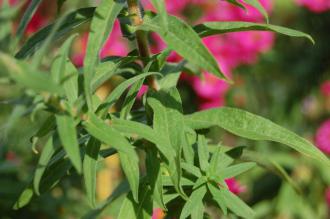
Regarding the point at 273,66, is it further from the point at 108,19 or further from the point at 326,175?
the point at 108,19

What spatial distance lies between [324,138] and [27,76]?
145cm

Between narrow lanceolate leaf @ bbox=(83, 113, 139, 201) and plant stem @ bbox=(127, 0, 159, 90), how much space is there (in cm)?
12

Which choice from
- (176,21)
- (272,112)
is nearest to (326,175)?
(272,112)

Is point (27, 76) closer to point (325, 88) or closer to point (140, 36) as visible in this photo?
point (140, 36)

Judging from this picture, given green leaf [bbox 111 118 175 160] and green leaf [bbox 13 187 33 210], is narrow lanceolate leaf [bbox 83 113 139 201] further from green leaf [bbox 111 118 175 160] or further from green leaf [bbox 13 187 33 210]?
green leaf [bbox 13 187 33 210]

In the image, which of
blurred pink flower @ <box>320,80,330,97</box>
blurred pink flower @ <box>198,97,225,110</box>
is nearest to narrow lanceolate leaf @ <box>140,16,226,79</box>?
blurred pink flower @ <box>198,97,225,110</box>

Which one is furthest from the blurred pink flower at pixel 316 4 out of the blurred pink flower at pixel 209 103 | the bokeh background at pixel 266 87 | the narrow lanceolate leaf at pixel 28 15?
the narrow lanceolate leaf at pixel 28 15

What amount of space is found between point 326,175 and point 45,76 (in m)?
1.42

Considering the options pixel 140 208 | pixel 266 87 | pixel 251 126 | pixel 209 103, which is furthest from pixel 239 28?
pixel 266 87

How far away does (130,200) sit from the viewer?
27.5 inches

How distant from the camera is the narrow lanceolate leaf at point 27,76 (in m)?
0.50

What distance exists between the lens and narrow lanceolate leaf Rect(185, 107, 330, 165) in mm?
670

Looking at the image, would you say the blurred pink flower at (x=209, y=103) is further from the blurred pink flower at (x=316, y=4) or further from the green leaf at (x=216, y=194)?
the green leaf at (x=216, y=194)

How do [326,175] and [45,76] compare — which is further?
[326,175]
